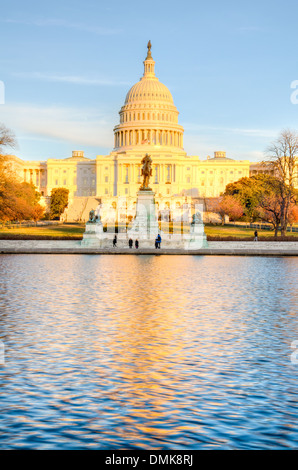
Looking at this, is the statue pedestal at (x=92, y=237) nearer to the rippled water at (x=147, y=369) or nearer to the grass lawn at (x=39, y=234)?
the grass lawn at (x=39, y=234)

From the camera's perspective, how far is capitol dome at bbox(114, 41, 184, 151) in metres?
177

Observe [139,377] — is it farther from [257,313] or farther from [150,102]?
[150,102]

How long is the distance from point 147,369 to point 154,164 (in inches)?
6316

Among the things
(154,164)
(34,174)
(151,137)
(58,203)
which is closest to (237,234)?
(58,203)

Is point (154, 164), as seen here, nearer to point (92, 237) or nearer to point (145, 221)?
point (145, 221)

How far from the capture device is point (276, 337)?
13555mm

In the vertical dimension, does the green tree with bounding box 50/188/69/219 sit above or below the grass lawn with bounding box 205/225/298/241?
above

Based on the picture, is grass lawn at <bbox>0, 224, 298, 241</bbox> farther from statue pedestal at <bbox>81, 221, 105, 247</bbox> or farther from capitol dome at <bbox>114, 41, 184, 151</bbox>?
capitol dome at <bbox>114, 41, 184, 151</bbox>

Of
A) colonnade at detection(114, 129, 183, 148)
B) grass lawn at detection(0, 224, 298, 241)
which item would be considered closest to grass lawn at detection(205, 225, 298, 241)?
grass lawn at detection(0, 224, 298, 241)

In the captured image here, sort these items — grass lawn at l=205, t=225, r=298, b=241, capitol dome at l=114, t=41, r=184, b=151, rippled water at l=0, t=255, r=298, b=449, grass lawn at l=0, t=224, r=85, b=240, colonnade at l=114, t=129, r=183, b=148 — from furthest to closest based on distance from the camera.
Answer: colonnade at l=114, t=129, r=183, b=148, capitol dome at l=114, t=41, r=184, b=151, grass lawn at l=205, t=225, r=298, b=241, grass lawn at l=0, t=224, r=85, b=240, rippled water at l=0, t=255, r=298, b=449

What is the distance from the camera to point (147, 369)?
10.8m

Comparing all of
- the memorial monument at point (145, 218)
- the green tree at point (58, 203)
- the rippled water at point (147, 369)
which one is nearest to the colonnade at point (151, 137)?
the green tree at point (58, 203)

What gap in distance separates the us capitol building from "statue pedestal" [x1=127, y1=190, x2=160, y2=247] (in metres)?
106

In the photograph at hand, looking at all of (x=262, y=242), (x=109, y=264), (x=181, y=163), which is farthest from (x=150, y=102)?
(x=109, y=264)
